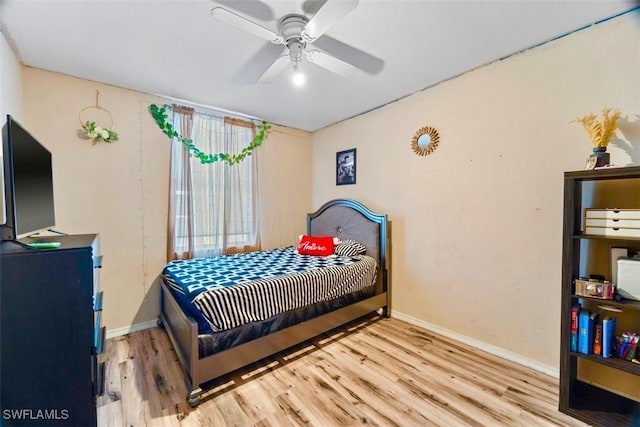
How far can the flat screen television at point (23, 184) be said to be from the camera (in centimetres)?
124

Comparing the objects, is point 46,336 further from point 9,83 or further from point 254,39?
point 254,39

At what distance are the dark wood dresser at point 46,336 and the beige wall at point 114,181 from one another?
1.50 metres

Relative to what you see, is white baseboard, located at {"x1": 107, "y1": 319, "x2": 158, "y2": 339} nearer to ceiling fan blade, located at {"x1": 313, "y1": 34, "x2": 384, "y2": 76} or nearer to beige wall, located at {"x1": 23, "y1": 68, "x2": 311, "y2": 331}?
beige wall, located at {"x1": 23, "y1": 68, "x2": 311, "y2": 331}

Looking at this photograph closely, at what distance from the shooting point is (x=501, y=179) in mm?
2295

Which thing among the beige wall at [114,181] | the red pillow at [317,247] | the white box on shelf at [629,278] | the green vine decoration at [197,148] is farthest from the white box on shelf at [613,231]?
the beige wall at [114,181]

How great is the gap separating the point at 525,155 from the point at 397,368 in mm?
2013

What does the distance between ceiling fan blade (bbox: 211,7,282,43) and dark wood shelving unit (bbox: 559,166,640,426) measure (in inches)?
80.5

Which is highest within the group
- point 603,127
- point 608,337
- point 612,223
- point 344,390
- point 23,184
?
point 603,127

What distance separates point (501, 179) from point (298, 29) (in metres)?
2.01

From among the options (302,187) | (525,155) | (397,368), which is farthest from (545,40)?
(302,187)

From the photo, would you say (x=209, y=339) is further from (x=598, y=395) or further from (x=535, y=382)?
(x=598, y=395)

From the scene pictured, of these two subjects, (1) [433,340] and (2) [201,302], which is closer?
(2) [201,302]

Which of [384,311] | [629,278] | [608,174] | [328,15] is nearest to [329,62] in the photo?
[328,15]

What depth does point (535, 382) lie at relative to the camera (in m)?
1.96
